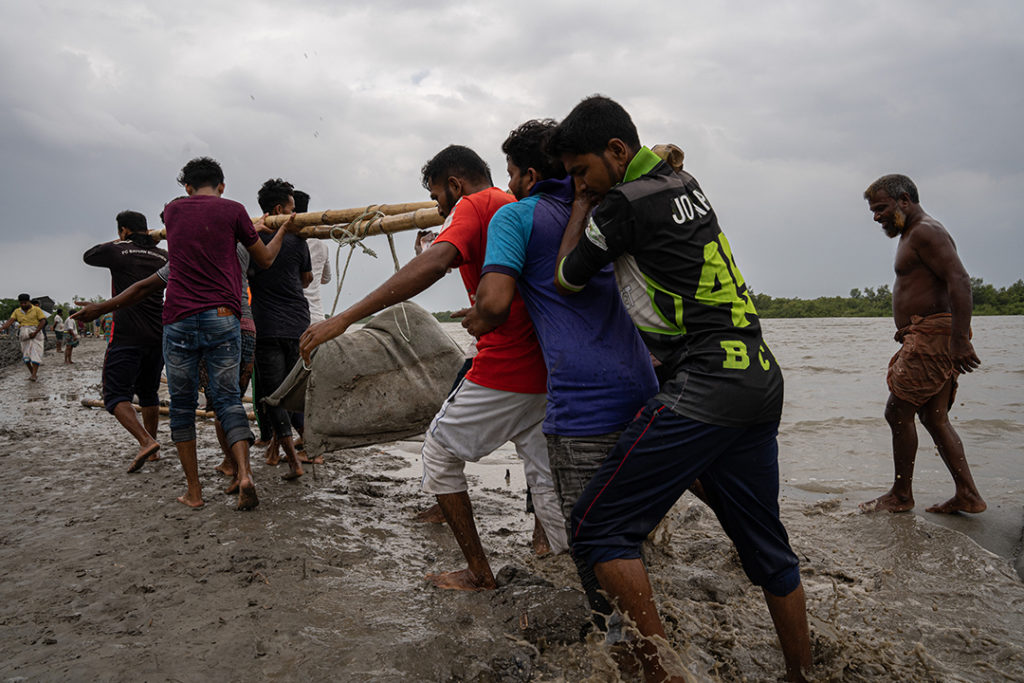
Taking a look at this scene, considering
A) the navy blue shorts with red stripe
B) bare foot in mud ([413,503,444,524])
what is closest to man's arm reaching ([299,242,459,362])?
the navy blue shorts with red stripe

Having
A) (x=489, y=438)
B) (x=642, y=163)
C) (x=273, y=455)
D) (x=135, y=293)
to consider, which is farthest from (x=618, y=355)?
(x=273, y=455)

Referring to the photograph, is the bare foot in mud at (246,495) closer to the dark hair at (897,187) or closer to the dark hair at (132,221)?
the dark hair at (132,221)

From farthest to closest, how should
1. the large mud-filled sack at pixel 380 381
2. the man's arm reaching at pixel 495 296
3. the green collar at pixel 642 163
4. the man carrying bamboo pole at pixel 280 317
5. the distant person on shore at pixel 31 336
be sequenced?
the distant person on shore at pixel 31 336 → the man carrying bamboo pole at pixel 280 317 → the large mud-filled sack at pixel 380 381 → the man's arm reaching at pixel 495 296 → the green collar at pixel 642 163

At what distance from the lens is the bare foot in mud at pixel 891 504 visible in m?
3.78

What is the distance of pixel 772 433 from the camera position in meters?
1.81

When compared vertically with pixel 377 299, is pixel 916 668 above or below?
below

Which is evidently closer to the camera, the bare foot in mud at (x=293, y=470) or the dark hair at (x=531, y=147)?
the dark hair at (x=531, y=147)

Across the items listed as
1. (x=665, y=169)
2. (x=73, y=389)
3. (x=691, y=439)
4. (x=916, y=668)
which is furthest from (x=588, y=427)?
(x=73, y=389)

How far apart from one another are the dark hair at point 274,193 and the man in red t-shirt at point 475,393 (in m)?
2.56

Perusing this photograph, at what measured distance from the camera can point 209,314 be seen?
3703 mm

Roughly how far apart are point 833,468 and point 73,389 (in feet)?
39.4

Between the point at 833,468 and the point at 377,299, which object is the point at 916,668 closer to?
the point at 377,299

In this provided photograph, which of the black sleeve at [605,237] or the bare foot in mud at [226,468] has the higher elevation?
the black sleeve at [605,237]

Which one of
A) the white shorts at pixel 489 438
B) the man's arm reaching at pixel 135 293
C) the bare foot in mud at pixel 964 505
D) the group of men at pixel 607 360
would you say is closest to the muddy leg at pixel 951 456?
the bare foot in mud at pixel 964 505
